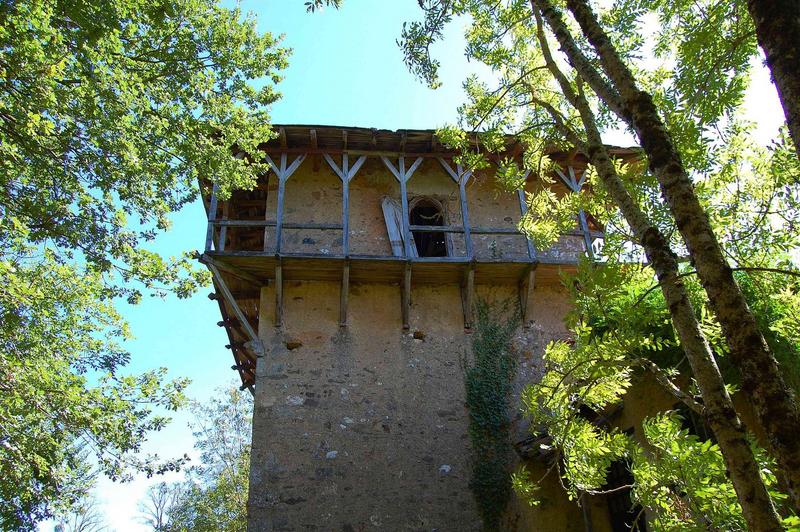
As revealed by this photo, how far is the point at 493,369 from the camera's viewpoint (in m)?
9.84

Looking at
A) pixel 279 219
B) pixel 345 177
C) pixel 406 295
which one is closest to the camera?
pixel 406 295

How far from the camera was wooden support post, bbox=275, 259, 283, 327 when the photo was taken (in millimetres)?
9586

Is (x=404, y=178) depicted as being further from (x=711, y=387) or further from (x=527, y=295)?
(x=711, y=387)

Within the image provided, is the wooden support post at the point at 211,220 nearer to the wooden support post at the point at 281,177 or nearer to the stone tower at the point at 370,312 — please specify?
the stone tower at the point at 370,312

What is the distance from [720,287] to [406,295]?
23.6 ft

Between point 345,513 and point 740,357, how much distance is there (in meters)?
6.89

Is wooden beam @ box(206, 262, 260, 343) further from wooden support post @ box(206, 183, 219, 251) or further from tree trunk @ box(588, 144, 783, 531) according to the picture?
tree trunk @ box(588, 144, 783, 531)

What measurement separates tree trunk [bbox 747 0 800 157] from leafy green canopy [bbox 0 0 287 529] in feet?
18.6

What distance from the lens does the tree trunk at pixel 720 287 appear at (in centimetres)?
249

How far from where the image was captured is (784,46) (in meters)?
2.54

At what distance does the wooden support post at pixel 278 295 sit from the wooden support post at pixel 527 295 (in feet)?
13.3

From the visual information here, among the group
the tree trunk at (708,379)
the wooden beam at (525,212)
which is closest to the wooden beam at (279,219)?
the wooden beam at (525,212)

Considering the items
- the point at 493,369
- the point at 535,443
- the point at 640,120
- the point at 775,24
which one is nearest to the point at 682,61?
the point at 640,120

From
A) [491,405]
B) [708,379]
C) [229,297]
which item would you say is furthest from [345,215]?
[708,379]
